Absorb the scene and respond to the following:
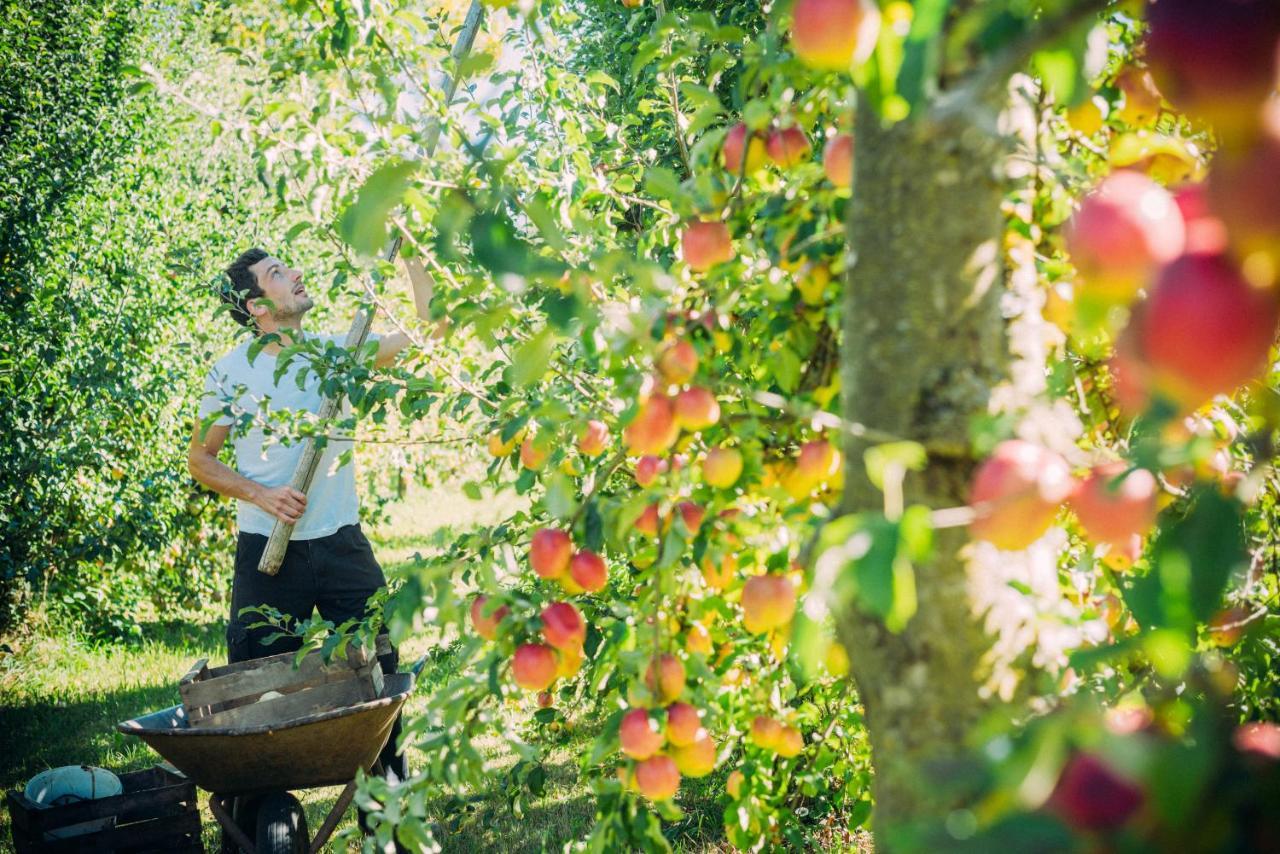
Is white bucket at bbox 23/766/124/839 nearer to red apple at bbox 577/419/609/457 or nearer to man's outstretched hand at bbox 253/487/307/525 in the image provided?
man's outstretched hand at bbox 253/487/307/525

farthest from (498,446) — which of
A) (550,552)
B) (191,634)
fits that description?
(191,634)

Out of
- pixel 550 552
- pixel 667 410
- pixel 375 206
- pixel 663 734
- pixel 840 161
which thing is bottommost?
pixel 663 734

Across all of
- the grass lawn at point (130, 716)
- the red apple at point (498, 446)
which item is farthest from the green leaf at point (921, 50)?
the grass lawn at point (130, 716)

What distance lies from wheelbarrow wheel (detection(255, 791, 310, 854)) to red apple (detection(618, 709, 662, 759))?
5.70 ft

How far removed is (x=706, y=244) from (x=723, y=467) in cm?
30

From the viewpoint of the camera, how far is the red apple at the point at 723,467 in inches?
44.2

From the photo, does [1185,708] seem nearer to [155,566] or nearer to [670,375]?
[670,375]

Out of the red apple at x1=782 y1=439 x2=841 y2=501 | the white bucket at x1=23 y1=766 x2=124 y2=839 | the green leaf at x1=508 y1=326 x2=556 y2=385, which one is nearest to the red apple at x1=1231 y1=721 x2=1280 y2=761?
the red apple at x1=782 y1=439 x2=841 y2=501

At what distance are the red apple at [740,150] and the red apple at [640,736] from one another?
76cm

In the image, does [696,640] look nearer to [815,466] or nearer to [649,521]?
[649,521]

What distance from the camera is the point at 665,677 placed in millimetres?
1133

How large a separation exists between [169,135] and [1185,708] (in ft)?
20.6

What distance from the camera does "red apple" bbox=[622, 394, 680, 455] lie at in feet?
3.54

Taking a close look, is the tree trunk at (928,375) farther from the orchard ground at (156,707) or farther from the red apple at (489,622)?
the orchard ground at (156,707)
